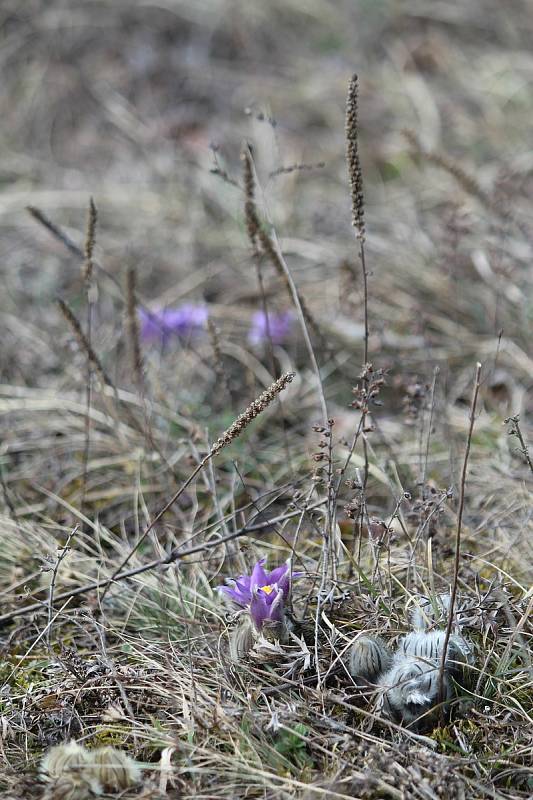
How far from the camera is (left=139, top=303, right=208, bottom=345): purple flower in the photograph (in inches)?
125

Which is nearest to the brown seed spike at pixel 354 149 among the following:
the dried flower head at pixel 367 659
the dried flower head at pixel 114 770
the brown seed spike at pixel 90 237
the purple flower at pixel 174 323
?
the brown seed spike at pixel 90 237

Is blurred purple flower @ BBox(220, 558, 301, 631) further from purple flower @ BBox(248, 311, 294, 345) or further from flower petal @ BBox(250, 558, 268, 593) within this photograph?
purple flower @ BBox(248, 311, 294, 345)

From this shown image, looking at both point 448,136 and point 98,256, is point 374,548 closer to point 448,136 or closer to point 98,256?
point 98,256

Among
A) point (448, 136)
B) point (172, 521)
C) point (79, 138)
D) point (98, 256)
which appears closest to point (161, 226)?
point (98, 256)

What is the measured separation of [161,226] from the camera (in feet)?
13.6

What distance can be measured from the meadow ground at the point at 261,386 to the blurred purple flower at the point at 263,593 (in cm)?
7

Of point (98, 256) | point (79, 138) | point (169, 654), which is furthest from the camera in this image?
point (79, 138)

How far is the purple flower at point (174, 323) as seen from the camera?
10.4 ft

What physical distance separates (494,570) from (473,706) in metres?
0.44

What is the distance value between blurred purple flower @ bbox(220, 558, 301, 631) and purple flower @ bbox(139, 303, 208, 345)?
145cm

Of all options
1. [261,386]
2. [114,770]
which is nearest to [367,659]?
[114,770]

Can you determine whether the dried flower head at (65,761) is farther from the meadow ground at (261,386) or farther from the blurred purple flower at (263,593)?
the blurred purple flower at (263,593)

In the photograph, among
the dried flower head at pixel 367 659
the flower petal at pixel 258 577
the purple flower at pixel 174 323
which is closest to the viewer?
the dried flower head at pixel 367 659

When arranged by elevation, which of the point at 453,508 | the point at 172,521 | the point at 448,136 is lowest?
the point at 172,521
